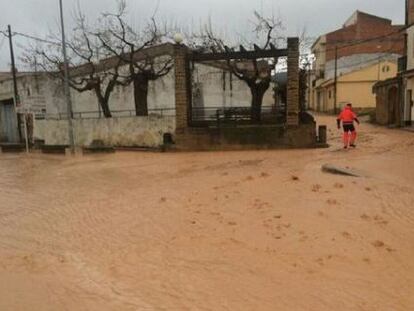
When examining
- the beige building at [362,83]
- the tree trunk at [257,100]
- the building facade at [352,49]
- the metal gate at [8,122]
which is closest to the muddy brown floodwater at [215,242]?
the tree trunk at [257,100]

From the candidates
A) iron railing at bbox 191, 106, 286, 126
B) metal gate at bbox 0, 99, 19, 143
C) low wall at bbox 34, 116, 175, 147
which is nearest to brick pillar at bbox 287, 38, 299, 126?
iron railing at bbox 191, 106, 286, 126

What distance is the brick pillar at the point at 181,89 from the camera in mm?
19697

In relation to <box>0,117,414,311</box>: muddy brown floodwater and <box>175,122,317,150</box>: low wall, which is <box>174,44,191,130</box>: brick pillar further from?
<box>0,117,414,311</box>: muddy brown floodwater

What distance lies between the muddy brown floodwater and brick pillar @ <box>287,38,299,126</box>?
18.8 ft

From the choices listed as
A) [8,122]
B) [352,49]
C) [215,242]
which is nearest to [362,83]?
→ [352,49]

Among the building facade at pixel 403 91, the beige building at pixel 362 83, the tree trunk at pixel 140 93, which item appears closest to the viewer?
the tree trunk at pixel 140 93

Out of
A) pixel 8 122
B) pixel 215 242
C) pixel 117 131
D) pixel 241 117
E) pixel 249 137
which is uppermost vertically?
pixel 241 117

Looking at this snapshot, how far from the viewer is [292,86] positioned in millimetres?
18688

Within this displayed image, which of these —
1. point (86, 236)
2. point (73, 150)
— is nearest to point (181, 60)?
point (73, 150)

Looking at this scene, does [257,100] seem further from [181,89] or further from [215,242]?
[215,242]

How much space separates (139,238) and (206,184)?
4293 mm

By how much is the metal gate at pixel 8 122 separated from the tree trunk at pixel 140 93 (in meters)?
12.5

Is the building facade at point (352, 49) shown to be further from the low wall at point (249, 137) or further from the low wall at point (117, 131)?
the low wall at point (249, 137)

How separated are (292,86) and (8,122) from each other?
2225 cm
